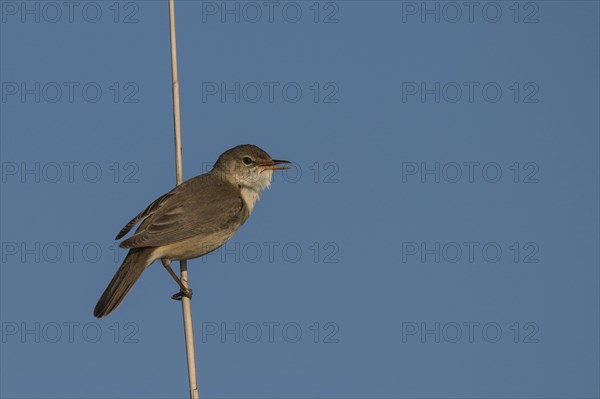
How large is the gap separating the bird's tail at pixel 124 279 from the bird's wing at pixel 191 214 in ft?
0.46

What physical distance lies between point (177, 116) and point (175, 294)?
1582 millimetres

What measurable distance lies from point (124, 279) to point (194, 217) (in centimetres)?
96

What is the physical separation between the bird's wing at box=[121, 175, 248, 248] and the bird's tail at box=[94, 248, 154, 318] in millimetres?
141

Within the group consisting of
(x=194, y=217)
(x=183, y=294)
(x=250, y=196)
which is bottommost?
(x=183, y=294)

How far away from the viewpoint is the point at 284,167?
7.44 metres

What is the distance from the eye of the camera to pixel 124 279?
6129 millimetres

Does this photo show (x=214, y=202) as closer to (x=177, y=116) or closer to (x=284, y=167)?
(x=284, y=167)

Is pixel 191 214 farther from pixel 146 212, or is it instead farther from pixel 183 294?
pixel 183 294

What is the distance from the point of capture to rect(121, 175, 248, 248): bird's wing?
6.50 meters

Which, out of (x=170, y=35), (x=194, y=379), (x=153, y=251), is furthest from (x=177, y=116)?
(x=194, y=379)

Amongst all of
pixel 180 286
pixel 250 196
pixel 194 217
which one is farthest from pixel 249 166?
pixel 180 286

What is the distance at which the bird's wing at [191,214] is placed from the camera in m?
6.50

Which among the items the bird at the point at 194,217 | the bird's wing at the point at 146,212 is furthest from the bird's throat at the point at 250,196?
the bird's wing at the point at 146,212

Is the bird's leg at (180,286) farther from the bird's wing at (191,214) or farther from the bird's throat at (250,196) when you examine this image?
the bird's throat at (250,196)
